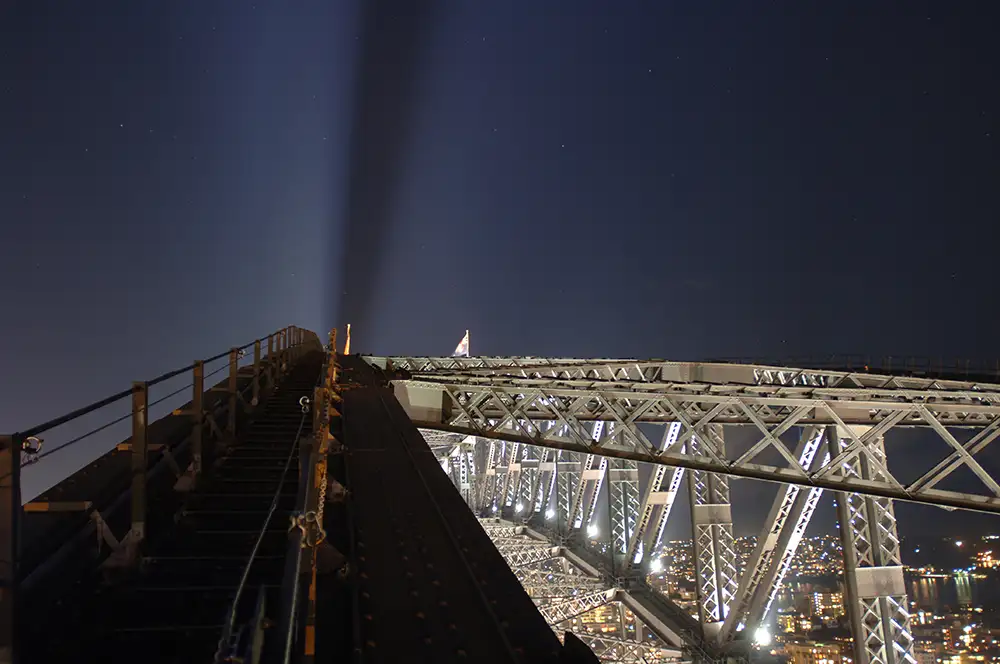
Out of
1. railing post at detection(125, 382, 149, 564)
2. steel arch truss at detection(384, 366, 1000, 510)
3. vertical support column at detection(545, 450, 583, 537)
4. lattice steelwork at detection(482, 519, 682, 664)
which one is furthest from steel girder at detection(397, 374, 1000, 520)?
vertical support column at detection(545, 450, 583, 537)

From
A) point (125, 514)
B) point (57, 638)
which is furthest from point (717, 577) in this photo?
point (57, 638)

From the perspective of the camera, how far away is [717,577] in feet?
61.9

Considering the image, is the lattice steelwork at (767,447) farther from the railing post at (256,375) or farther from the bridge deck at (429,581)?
the bridge deck at (429,581)

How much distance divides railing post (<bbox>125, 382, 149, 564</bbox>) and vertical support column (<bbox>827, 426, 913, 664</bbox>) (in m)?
14.1

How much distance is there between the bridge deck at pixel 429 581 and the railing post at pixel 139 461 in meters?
1.60

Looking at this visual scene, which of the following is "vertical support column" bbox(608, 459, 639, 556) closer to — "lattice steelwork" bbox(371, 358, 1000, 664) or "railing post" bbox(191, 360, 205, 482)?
"lattice steelwork" bbox(371, 358, 1000, 664)

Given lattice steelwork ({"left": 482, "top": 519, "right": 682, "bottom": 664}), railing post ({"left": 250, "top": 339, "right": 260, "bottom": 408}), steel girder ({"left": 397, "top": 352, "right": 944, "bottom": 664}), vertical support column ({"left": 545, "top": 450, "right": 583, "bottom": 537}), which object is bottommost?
lattice steelwork ({"left": 482, "top": 519, "right": 682, "bottom": 664})

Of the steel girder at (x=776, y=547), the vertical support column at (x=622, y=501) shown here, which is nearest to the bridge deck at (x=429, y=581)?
the steel girder at (x=776, y=547)

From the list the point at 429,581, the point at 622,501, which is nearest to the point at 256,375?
the point at 429,581

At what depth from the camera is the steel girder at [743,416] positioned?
39.8ft

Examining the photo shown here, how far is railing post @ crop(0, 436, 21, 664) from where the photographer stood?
3.31 m

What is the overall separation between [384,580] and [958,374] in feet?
103

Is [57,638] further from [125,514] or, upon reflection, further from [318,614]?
[125,514]

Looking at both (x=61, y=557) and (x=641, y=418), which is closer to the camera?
(x=61, y=557)
